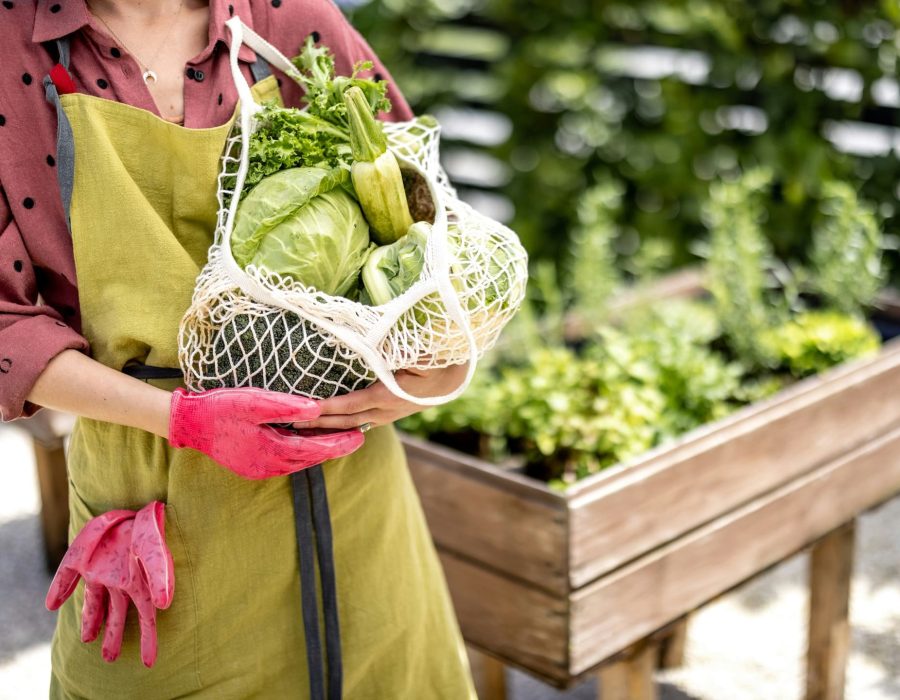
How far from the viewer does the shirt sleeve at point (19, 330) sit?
1315 millimetres

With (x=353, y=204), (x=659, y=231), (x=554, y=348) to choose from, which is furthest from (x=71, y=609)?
(x=659, y=231)

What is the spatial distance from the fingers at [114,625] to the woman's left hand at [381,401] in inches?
12.8

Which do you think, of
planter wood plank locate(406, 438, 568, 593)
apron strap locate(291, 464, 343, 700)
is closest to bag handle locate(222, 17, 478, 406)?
apron strap locate(291, 464, 343, 700)

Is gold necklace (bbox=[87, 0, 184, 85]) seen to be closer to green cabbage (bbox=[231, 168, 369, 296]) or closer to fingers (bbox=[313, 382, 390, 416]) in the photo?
green cabbage (bbox=[231, 168, 369, 296])

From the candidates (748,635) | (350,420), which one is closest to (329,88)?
(350,420)

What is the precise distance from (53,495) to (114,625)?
7.09ft

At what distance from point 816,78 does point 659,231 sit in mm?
784

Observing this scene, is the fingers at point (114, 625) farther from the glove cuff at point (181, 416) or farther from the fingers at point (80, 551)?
the glove cuff at point (181, 416)

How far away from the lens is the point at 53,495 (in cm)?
342

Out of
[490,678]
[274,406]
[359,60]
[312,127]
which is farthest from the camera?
[490,678]

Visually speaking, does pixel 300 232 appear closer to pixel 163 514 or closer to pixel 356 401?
pixel 356 401

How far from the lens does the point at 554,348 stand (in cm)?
292

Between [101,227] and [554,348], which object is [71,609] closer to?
[101,227]

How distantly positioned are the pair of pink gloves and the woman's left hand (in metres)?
0.02
